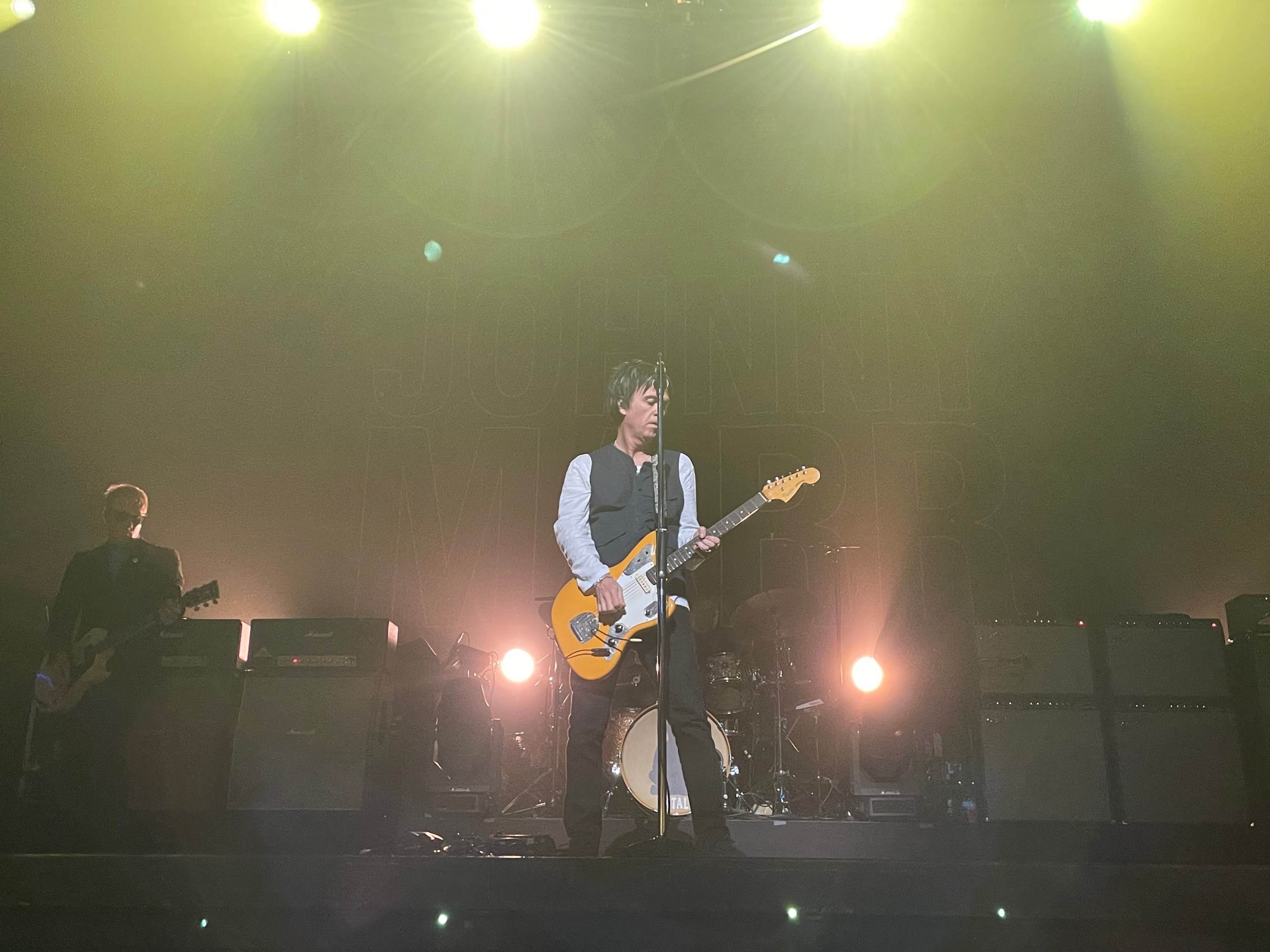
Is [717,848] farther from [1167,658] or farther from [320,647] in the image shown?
[1167,658]

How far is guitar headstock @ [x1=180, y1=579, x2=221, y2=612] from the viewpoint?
4.20 m

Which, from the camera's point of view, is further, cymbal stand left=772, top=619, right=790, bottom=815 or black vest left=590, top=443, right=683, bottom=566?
cymbal stand left=772, top=619, right=790, bottom=815

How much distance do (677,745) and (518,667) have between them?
154 centimetres

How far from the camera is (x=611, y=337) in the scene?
515 centimetres

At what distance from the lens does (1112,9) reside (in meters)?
3.96

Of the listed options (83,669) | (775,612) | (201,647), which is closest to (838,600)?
(775,612)

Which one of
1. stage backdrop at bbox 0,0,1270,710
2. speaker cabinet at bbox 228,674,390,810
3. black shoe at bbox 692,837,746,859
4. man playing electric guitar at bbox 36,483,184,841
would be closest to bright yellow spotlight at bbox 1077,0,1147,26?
stage backdrop at bbox 0,0,1270,710

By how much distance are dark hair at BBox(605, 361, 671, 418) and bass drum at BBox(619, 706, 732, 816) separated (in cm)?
138

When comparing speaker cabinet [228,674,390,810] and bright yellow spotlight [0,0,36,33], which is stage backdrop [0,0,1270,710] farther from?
speaker cabinet [228,674,390,810]

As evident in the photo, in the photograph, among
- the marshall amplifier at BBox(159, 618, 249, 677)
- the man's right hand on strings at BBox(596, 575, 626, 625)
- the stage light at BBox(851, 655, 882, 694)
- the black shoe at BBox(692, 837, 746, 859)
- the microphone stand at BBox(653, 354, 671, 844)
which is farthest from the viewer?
the stage light at BBox(851, 655, 882, 694)

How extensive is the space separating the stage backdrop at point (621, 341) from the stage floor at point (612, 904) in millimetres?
2240

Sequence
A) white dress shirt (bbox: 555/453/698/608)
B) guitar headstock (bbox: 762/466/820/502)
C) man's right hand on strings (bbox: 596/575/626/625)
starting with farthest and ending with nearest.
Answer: guitar headstock (bbox: 762/466/820/502) → white dress shirt (bbox: 555/453/698/608) → man's right hand on strings (bbox: 596/575/626/625)

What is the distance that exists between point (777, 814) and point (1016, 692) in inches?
44.3

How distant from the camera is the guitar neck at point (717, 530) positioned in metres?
3.36
